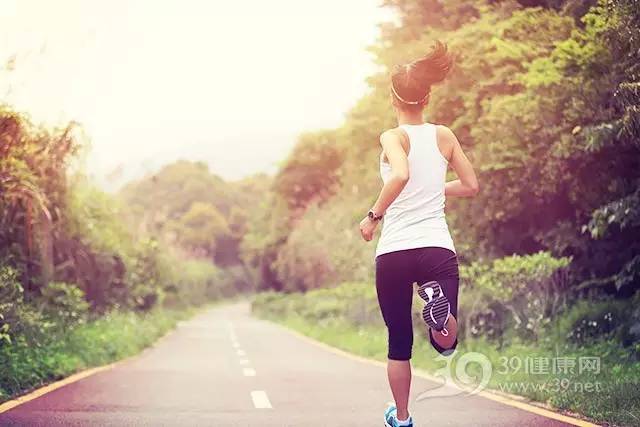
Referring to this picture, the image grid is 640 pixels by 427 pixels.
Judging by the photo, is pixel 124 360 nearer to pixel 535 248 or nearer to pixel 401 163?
pixel 535 248

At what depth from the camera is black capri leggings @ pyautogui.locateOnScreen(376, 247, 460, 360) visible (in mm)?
4266

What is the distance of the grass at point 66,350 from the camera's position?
8984 mm

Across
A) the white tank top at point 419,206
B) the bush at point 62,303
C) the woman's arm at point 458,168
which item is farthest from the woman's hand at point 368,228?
the bush at point 62,303

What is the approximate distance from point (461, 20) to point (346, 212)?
1120 centimetres

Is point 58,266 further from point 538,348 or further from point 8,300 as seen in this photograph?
point 538,348

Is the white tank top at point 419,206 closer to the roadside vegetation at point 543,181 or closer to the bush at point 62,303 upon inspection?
the roadside vegetation at point 543,181

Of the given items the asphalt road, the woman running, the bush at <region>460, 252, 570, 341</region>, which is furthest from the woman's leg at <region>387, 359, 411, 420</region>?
the bush at <region>460, 252, 570, 341</region>

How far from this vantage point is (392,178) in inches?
165

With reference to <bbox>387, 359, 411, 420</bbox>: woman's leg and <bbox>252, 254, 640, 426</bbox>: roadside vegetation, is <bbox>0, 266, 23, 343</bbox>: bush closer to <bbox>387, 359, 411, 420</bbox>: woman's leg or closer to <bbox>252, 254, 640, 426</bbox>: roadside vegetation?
<bbox>252, 254, 640, 426</bbox>: roadside vegetation

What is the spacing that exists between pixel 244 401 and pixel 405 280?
3.90 m

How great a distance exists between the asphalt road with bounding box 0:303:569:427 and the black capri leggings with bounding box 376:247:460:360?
1.93 metres

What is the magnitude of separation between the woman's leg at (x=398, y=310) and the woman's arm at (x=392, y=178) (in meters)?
0.20

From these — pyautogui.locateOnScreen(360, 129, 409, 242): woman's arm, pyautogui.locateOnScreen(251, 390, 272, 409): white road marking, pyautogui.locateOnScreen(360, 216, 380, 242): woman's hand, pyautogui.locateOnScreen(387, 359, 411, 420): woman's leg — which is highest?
pyautogui.locateOnScreen(360, 129, 409, 242): woman's arm

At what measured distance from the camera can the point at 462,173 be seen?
4645 mm
